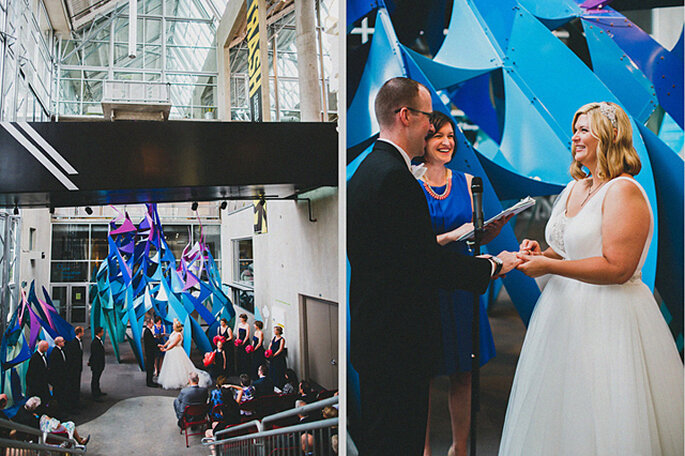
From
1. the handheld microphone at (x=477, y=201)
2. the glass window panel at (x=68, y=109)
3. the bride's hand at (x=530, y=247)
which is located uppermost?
the glass window panel at (x=68, y=109)

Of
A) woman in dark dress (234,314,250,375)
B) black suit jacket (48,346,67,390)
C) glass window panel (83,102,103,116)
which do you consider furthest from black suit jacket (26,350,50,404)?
glass window panel (83,102,103,116)

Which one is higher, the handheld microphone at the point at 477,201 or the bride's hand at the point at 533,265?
the handheld microphone at the point at 477,201

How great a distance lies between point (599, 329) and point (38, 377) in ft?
28.9

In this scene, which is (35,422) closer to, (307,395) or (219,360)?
(307,395)

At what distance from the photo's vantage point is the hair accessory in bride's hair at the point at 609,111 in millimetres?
1851

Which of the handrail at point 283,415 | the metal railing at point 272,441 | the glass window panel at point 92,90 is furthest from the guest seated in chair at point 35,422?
the glass window panel at point 92,90

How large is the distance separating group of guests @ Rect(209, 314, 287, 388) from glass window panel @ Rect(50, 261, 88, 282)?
8648mm

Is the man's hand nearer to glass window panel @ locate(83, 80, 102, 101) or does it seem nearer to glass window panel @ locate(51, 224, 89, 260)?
glass window panel @ locate(51, 224, 89, 260)

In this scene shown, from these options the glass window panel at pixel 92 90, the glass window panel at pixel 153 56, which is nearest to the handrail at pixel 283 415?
the glass window panel at pixel 153 56

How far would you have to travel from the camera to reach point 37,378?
8.17 metres

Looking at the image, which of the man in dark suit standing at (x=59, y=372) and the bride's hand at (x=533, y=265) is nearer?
the bride's hand at (x=533, y=265)

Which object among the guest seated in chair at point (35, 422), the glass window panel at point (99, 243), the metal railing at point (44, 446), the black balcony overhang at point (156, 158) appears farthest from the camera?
the glass window panel at point (99, 243)

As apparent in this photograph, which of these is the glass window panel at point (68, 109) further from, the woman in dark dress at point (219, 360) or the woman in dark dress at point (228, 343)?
the woman in dark dress at point (219, 360)

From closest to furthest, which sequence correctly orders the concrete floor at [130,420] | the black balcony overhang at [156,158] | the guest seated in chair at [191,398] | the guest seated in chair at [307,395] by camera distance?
the black balcony overhang at [156,158] < the guest seated in chair at [307,395] < the concrete floor at [130,420] < the guest seated in chair at [191,398]
